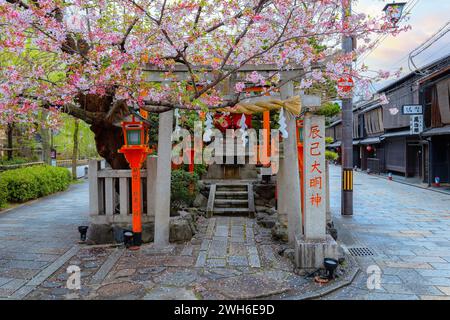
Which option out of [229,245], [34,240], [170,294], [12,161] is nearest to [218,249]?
[229,245]

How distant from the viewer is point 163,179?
8477mm

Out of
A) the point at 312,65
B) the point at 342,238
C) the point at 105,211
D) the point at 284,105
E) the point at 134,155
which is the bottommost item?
the point at 342,238

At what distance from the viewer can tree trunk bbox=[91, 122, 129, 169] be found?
32.0ft

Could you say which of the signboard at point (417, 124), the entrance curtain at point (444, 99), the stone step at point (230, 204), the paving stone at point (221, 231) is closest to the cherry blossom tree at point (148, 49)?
the paving stone at point (221, 231)

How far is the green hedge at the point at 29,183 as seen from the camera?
51.7 ft

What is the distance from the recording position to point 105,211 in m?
9.29

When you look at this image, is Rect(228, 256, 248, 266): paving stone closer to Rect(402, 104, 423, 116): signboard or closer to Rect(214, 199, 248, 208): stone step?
Rect(214, 199, 248, 208): stone step

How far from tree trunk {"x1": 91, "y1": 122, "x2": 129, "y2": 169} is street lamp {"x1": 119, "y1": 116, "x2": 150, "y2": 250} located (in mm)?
1308

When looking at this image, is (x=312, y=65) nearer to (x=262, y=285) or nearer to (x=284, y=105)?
(x=284, y=105)

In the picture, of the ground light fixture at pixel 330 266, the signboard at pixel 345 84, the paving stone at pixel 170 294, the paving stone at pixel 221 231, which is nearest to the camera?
the paving stone at pixel 170 294

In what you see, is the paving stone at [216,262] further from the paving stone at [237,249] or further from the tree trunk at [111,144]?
the tree trunk at [111,144]

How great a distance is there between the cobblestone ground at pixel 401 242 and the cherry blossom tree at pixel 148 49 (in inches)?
169
